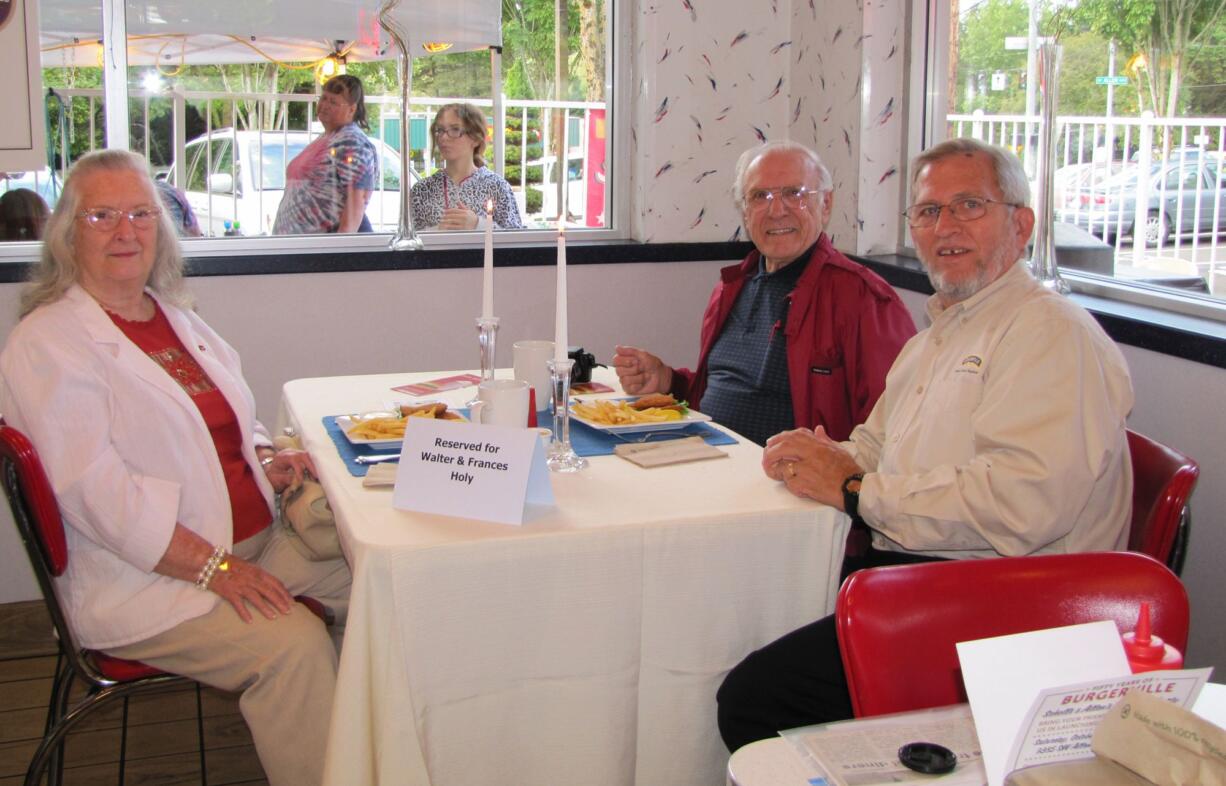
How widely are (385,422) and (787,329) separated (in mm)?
902

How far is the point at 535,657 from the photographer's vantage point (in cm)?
165

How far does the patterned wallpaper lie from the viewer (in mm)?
3604

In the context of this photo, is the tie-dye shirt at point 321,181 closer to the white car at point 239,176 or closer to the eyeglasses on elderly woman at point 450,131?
the white car at point 239,176

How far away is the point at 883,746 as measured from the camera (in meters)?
1.02

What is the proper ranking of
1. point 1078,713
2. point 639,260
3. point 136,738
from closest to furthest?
point 1078,713 → point 136,738 → point 639,260

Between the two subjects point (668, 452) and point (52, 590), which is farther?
point (668, 452)

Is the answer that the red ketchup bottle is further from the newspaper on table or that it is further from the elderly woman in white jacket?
the elderly woman in white jacket

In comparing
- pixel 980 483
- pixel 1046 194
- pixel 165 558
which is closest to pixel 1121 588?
pixel 980 483

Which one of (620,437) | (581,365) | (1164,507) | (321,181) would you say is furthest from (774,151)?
(321,181)

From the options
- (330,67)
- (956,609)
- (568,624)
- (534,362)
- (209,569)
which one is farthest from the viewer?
(330,67)

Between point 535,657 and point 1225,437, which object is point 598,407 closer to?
point 535,657

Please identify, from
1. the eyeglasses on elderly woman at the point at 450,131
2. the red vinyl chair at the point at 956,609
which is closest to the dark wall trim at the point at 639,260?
the eyeglasses on elderly woman at the point at 450,131

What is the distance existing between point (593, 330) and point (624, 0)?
1051 mm

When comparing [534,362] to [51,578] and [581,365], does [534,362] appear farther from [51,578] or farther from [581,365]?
[51,578]
